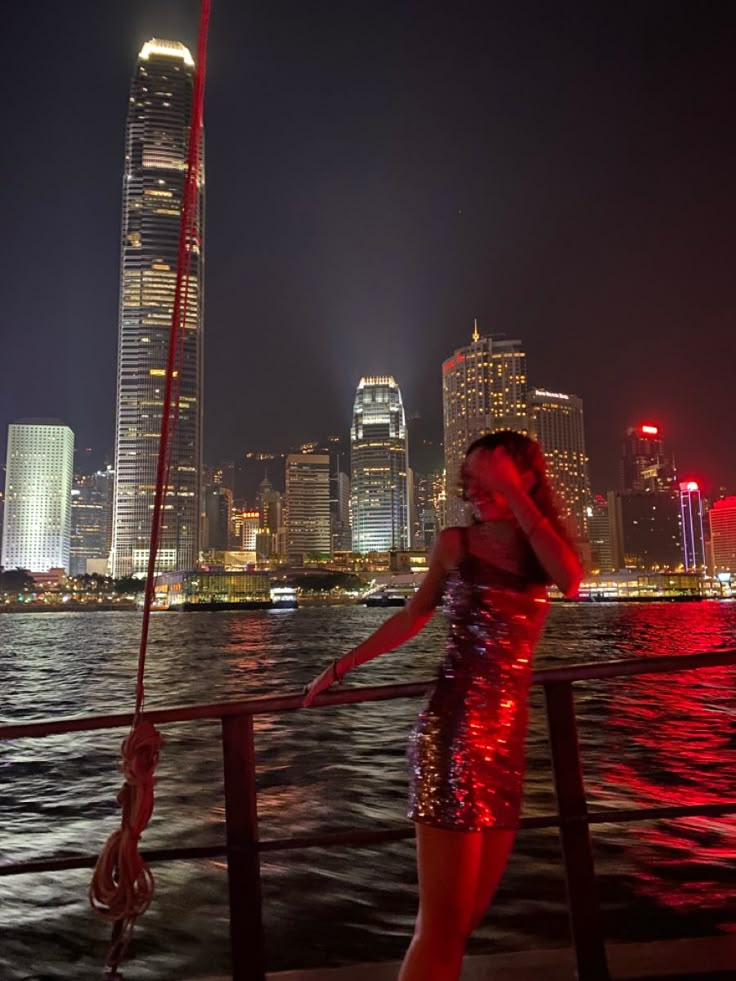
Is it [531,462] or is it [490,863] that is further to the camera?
[531,462]

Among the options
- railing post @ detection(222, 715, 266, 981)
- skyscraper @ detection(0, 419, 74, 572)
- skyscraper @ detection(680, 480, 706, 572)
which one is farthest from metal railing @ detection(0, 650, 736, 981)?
skyscraper @ detection(0, 419, 74, 572)

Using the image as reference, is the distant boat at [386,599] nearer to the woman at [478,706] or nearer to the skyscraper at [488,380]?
the skyscraper at [488,380]

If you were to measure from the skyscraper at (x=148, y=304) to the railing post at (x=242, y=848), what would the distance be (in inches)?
5058

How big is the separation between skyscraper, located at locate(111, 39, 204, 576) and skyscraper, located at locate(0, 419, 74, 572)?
40.0m

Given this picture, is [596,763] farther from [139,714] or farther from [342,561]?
[342,561]

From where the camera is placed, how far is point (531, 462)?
6.52 feet

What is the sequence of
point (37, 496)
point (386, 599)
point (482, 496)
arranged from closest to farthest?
point (482, 496) < point (386, 599) < point (37, 496)

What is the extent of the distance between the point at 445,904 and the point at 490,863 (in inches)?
6.5

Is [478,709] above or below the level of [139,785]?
above

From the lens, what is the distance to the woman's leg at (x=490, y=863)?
1839 millimetres

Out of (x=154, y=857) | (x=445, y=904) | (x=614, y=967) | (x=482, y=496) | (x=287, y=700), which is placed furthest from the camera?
(x=614, y=967)

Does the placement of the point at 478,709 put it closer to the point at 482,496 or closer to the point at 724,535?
the point at 482,496

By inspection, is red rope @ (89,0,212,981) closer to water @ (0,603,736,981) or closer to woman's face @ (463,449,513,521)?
woman's face @ (463,449,513,521)

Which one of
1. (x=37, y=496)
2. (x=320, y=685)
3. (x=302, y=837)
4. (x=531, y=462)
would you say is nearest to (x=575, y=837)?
(x=302, y=837)
